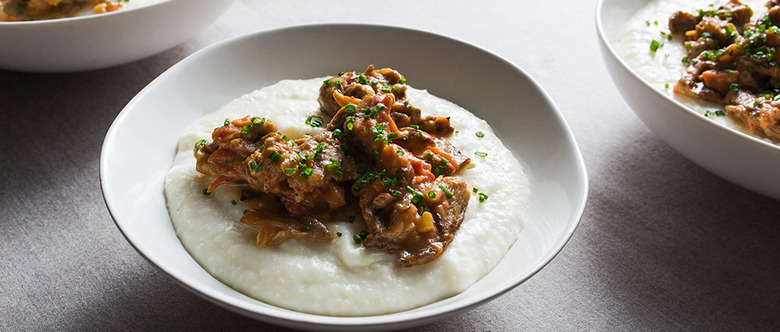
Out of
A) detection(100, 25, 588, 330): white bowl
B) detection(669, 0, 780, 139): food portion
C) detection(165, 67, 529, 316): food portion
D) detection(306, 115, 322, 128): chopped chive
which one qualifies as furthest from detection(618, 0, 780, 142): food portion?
detection(306, 115, 322, 128): chopped chive

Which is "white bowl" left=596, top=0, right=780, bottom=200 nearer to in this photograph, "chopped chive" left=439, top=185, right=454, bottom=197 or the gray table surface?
the gray table surface

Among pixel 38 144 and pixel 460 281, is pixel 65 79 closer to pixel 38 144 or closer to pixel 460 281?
pixel 38 144

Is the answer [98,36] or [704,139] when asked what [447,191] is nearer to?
[704,139]

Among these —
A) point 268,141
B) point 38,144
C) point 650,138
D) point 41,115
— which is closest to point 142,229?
point 268,141

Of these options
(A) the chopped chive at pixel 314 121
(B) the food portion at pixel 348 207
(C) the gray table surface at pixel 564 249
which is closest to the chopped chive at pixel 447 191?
(B) the food portion at pixel 348 207

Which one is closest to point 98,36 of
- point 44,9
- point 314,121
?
point 44,9

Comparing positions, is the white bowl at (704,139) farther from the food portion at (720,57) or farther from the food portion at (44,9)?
the food portion at (44,9)
